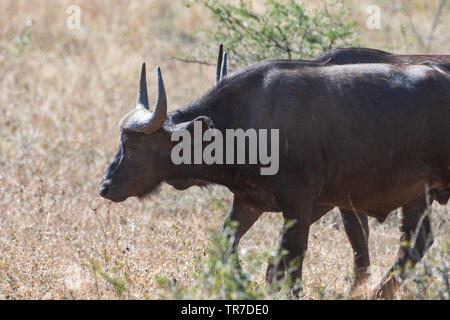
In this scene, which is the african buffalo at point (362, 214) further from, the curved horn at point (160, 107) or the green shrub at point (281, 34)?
the green shrub at point (281, 34)

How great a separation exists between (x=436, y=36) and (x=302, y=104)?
10.4 metres

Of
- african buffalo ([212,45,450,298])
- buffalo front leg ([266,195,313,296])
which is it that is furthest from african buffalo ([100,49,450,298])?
african buffalo ([212,45,450,298])

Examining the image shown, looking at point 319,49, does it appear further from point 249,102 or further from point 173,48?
point 173,48

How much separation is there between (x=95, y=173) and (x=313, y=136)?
420 cm

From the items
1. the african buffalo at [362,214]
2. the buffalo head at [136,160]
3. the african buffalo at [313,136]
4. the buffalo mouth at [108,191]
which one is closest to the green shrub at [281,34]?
the african buffalo at [362,214]

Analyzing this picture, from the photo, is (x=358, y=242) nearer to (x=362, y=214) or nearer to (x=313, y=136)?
(x=362, y=214)

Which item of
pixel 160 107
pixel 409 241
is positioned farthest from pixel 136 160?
pixel 409 241

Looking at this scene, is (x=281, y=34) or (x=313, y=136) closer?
(x=313, y=136)

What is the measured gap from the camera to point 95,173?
9672 millimetres

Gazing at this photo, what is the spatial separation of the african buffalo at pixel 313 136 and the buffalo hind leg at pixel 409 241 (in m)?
0.37

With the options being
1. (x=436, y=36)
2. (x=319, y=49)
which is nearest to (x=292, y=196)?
(x=319, y=49)

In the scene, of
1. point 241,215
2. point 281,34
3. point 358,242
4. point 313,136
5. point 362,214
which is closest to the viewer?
point 313,136

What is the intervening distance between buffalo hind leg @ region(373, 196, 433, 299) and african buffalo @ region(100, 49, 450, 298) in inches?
14.6
